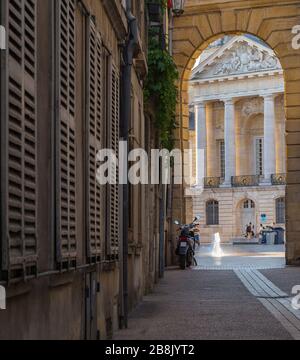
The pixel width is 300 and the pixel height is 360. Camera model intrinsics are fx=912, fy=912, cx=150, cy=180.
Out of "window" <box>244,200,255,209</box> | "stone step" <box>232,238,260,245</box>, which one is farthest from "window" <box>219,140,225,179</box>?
"stone step" <box>232,238,260,245</box>

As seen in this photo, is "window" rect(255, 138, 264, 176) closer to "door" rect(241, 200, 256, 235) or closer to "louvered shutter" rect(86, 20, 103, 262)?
"door" rect(241, 200, 256, 235)

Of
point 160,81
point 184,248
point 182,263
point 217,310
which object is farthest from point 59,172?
point 184,248

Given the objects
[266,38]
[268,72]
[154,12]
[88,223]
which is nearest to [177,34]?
[266,38]

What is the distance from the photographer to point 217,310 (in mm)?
13375

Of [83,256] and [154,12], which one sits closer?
[83,256]

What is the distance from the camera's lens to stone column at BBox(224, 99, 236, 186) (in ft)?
258

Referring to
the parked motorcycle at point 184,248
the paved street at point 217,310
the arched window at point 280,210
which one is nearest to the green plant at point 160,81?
the paved street at point 217,310

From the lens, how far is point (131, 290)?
506 inches

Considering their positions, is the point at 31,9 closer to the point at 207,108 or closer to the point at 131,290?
the point at 131,290

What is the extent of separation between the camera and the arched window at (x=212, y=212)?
78625 millimetres

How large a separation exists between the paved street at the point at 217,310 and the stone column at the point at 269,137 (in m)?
54.9

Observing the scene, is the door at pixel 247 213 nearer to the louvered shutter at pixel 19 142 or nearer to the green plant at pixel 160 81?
the green plant at pixel 160 81

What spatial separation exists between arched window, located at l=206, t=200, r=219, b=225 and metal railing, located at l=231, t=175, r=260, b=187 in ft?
7.97

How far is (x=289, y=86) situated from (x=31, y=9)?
77.9 ft
